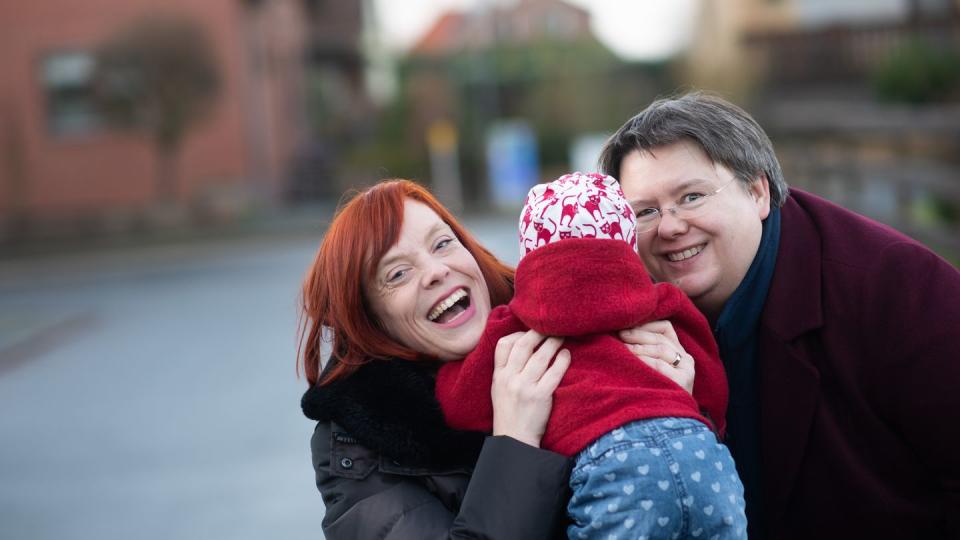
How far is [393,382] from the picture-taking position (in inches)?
96.3

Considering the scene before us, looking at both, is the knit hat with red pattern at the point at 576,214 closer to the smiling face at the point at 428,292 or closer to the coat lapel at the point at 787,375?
the smiling face at the point at 428,292

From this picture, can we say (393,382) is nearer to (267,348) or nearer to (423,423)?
(423,423)

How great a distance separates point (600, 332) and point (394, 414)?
1.62ft

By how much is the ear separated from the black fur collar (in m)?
0.89

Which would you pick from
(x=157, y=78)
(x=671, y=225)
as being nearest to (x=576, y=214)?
(x=671, y=225)

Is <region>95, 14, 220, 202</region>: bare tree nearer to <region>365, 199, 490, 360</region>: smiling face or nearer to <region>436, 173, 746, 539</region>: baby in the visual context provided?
<region>365, 199, 490, 360</region>: smiling face

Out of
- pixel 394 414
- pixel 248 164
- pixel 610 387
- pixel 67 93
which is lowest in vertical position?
pixel 248 164

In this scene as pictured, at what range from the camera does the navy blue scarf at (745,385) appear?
2592mm

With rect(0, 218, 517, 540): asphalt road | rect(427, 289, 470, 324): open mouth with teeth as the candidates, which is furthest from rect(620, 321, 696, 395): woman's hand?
rect(0, 218, 517, 540): asphalt road

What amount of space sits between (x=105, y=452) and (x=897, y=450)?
21.3 feet

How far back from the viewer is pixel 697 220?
260 centimetres

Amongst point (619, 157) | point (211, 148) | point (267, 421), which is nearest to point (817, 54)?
point (211, 148)

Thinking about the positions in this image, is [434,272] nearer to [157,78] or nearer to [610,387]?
[610,387]

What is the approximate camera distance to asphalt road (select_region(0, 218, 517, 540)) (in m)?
6.26
